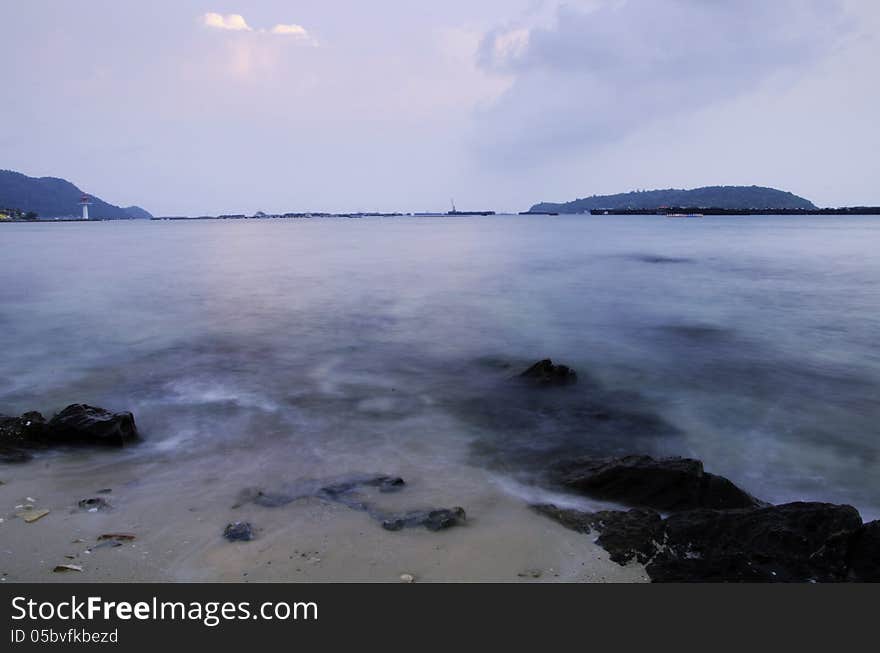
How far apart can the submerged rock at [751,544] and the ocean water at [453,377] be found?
1.85 m

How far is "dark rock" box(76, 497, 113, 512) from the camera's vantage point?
21.7 ft

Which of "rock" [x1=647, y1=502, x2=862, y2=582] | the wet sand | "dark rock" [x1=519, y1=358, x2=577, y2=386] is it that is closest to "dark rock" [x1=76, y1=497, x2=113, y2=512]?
the wet sand

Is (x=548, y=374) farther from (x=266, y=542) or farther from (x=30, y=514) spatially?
(x=30, y=514)

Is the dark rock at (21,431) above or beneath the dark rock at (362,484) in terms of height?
above

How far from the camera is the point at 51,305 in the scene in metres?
23.9

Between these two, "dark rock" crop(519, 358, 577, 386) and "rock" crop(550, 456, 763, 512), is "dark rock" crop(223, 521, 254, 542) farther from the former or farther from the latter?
"dark rock" crop(519, 358, 577, 386)

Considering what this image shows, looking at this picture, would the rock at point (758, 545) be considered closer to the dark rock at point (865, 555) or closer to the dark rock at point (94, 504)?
the dark rock at point (865, 555)

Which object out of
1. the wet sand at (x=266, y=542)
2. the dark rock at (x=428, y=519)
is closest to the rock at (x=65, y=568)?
the wet sand at (x=266, y=542)

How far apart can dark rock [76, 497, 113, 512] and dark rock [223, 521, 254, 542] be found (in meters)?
1.69

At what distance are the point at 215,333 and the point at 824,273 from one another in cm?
3743

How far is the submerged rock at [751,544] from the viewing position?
17.5 ft
